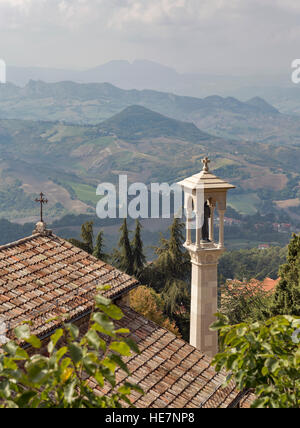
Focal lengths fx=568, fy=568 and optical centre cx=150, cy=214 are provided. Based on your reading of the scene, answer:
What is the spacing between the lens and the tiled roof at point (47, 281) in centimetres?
998

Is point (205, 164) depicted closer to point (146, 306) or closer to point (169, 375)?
point (169, 375)

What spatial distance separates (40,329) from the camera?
9445 millimetres

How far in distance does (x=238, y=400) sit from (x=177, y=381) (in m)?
1.18

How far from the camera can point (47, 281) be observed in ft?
36.7

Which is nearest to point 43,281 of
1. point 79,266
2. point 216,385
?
point 79,266

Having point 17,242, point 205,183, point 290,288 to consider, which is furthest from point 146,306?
point 17,242

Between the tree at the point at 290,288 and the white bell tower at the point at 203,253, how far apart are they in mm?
5673

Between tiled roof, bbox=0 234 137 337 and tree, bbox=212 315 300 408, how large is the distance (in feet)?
14.9

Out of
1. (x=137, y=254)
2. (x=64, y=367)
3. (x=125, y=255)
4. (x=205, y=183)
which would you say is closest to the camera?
(x=64, y=367)

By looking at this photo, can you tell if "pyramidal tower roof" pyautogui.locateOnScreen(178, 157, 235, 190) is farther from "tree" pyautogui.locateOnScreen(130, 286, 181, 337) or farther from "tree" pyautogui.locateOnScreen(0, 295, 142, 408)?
"tree" pyautogui.locateOnScreen(130, 286, 181, 337)

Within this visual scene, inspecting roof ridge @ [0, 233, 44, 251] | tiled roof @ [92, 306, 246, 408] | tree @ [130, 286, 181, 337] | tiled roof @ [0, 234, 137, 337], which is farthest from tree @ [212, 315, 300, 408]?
tree @ [130, 286, 181, 337]

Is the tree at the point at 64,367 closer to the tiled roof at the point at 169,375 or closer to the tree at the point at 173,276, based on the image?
the tiled roof at the point at 169,375

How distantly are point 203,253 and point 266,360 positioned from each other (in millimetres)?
9077
